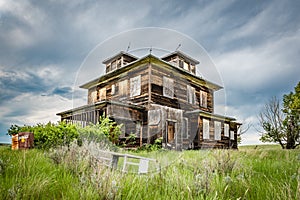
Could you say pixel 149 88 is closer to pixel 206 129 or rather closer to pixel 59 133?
pixel 59 133

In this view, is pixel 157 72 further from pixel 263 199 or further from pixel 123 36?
pixel 263 199

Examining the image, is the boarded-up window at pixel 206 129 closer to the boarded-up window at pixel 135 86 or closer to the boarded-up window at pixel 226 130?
the boarded-up window at pixel 226 130

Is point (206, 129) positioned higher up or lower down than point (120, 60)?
lower down

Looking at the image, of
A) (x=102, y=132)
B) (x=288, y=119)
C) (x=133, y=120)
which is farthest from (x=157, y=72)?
(x=288, y=119)

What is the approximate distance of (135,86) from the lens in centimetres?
605

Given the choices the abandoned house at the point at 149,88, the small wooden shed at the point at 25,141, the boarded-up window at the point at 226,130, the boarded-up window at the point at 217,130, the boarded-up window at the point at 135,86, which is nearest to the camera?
the abandoned house at the point at 149,88

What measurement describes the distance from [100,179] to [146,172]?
46.3 inches

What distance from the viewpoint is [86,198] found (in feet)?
6.63

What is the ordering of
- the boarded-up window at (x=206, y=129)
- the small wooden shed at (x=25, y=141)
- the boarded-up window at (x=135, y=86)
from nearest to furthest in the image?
the boarded-up window at (x=135, y=86) → the small wooden shed at (x=25, y=141) → the boarded-up window at (x=206, y=129)

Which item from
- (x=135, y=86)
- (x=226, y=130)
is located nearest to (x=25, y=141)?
(x=135, y=86)

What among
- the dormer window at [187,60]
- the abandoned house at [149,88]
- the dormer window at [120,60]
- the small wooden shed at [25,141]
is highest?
the dormer window at [187,60]

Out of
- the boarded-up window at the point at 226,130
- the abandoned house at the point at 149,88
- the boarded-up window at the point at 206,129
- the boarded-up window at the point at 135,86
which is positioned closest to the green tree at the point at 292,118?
the boarded-up window at the point at 226,130

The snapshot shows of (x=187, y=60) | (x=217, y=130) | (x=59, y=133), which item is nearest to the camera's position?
(x=187, y=60)

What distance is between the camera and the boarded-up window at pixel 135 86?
5516mm
